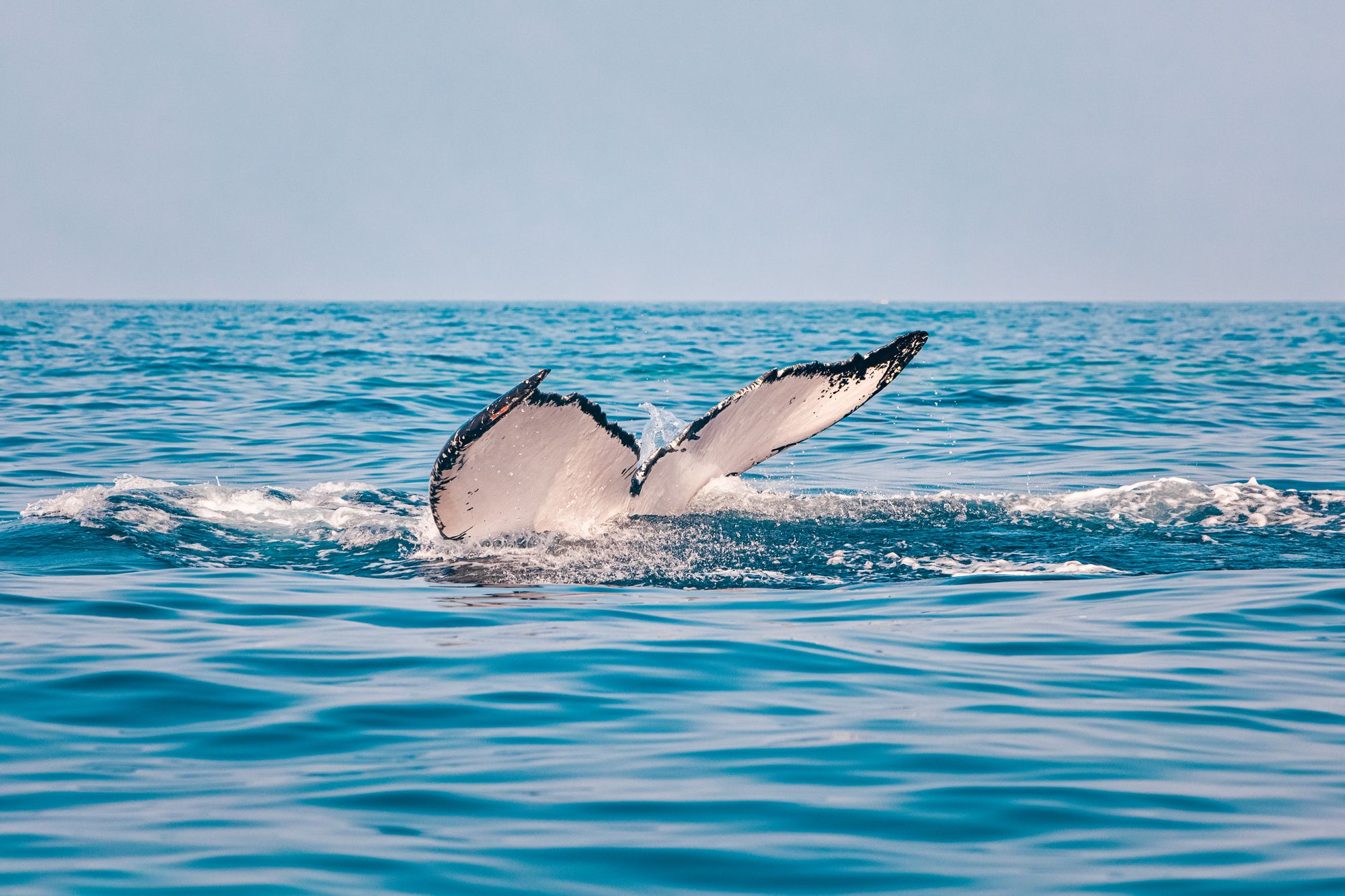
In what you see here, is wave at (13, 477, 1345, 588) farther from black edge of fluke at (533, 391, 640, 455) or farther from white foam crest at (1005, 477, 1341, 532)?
black edge of fluke at (533, 391, 640, 455)

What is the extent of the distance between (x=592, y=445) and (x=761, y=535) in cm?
163

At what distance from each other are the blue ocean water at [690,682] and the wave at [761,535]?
3cm

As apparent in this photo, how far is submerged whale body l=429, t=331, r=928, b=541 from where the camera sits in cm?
617

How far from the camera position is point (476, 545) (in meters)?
7.42

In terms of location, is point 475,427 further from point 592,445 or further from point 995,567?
point 995,567


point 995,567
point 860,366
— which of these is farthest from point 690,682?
point 995,567

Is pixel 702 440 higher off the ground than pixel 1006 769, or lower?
higher

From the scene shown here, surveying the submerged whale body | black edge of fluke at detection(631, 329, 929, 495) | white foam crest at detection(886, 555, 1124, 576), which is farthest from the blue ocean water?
black edge of fluke at detection(631, 329, 929, 495)

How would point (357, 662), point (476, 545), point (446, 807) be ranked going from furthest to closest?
point (476, 545) < point (357, 662) < point (446, 807)

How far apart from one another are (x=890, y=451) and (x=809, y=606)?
7562 mm

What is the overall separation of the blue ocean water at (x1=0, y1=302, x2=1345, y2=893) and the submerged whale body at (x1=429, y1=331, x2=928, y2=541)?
366mm

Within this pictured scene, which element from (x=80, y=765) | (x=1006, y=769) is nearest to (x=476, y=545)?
(x=80, y=765)

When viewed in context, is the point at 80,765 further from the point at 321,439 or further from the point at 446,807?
the point at 321,439

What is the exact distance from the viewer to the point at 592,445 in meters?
6.69
